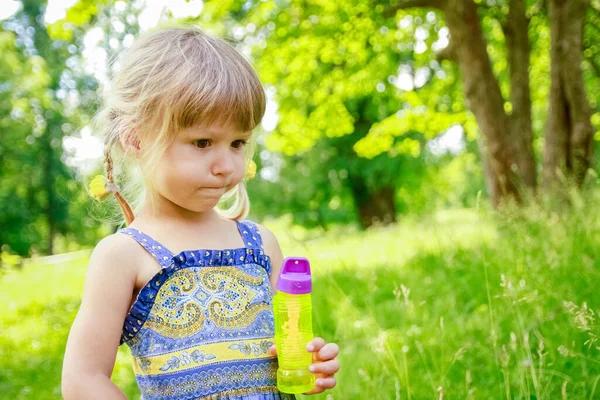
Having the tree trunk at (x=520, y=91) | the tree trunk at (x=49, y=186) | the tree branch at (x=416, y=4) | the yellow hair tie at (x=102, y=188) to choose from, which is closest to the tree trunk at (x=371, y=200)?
the tree trunk at (x=520, y=91)

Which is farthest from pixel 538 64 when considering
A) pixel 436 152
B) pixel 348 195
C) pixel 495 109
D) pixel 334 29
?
pixel 348 195

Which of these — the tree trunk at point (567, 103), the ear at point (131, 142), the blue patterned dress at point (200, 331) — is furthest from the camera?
the tree trunk at point (567, 103)

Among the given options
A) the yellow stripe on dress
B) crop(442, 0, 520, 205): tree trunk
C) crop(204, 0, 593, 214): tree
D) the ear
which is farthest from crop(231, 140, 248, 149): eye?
crop(442, 0, 520, 205): tree trunk

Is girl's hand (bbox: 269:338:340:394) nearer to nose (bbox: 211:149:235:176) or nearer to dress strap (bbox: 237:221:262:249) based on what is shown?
dress strap (bbox: 237:221:262:249)

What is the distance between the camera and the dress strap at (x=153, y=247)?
4.77ft

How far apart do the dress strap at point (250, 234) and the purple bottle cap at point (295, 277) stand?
0.29 m

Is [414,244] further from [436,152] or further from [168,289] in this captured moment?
[436,152]

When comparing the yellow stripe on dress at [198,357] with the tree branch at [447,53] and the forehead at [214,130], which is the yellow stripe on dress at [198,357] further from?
the tree branch at [447,53]

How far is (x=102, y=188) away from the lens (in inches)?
67.3

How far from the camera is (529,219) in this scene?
4559 millimetres

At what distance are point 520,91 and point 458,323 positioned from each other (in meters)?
5.16

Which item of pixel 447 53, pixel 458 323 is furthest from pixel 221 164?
pixel 447 53

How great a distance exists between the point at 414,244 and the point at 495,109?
2.07m

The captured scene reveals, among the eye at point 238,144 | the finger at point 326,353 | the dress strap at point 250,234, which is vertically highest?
the eye at point 238,144
